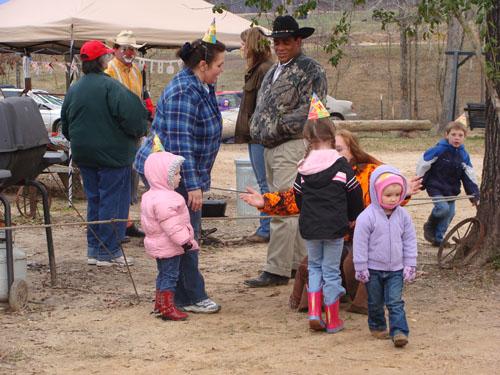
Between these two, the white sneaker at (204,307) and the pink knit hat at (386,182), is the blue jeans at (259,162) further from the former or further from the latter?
the pink knit hat at (386,182)

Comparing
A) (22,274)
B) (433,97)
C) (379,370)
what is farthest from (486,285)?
(433,97)

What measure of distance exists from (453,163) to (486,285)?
6.75 feet

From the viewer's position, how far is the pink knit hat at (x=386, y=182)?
13.5 feet

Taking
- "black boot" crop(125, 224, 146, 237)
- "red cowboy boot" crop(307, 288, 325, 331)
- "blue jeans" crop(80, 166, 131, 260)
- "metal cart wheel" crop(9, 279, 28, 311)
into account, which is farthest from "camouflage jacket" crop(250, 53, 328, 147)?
"black boot" crop(125, 224, 146, 237)

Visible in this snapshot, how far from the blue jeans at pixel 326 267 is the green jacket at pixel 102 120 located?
2422 mm

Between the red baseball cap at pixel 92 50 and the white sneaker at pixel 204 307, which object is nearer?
the white sneaker at pixel 204 307

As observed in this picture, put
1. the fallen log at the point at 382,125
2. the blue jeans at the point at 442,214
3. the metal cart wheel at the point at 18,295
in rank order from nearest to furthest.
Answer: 1. the metal cart wheel at the point at 18,295
2. the blue jeans at the point at 442,214
3. the fallen log at the point at 382,125

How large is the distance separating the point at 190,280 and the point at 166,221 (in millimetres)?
576

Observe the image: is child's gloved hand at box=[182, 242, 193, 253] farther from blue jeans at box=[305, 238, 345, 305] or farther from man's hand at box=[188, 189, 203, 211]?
blue jeans at box=[305, 238, 345, 305]

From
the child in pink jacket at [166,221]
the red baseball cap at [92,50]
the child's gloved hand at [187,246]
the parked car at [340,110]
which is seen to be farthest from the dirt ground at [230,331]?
the parked car at [340,110]

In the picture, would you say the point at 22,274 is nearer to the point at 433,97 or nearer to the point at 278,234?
the point at 278,234

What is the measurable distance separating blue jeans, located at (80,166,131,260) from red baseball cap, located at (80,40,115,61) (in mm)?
948

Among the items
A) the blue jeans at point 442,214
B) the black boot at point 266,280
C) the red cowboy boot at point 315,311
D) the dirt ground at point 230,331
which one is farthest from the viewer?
the blue jeans at point 442,214

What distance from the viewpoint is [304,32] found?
18.4 ft
